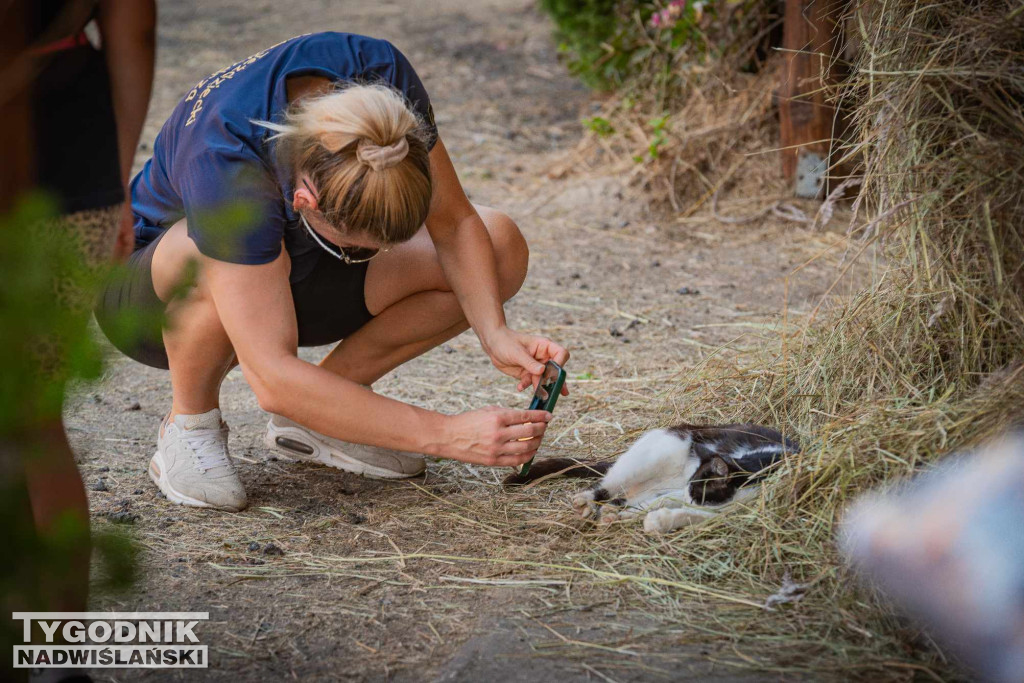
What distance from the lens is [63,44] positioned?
188 centimetres

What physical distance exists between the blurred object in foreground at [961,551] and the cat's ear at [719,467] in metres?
0.48

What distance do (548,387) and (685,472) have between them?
0.50 meters

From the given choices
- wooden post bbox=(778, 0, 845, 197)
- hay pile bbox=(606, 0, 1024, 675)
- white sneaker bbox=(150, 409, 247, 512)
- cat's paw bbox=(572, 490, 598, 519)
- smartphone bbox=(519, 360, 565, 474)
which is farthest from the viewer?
wooden post bbox=(778, 0, 845, 197)

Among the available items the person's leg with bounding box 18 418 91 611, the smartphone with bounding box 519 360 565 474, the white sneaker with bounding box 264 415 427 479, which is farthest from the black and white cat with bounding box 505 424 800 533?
the person's leg with bounding box 18 418 91 611

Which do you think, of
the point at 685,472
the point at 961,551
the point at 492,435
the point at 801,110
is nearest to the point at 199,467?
the point at 492,435

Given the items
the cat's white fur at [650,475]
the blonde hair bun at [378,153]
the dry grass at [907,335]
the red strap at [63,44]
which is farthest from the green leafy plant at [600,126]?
the red strap at [63,44]

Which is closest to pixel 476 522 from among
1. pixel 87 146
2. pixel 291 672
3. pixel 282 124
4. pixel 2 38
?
pixel 291 672

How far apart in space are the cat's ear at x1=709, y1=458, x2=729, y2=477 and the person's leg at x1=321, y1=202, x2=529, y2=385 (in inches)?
35.4

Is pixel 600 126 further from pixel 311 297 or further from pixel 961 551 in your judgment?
pixel 961 551

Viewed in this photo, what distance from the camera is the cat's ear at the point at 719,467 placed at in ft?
9.25

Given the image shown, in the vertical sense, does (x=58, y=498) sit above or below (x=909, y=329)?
above

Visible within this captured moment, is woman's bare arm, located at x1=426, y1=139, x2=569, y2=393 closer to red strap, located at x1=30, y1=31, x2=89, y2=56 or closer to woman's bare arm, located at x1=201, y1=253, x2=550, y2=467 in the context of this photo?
woman's bare arm, located at x1=201, y1=253, x2=550, y2=467

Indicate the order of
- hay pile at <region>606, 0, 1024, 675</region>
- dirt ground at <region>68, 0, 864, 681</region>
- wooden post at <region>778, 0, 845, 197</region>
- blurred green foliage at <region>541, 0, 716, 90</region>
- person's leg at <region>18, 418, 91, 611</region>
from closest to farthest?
person's leg at <region>18, 418, 91, 611</region> → dirt ground at <region>68, 0, 864, 681</region> → hay pile at <region>606, 0, 1024, 675</region> → wooden post at <region>778, 0, 845, 197</region> → blurred green foliage at <region>541, 0, 716, 90</region>

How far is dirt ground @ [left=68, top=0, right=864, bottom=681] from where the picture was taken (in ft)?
7.23
